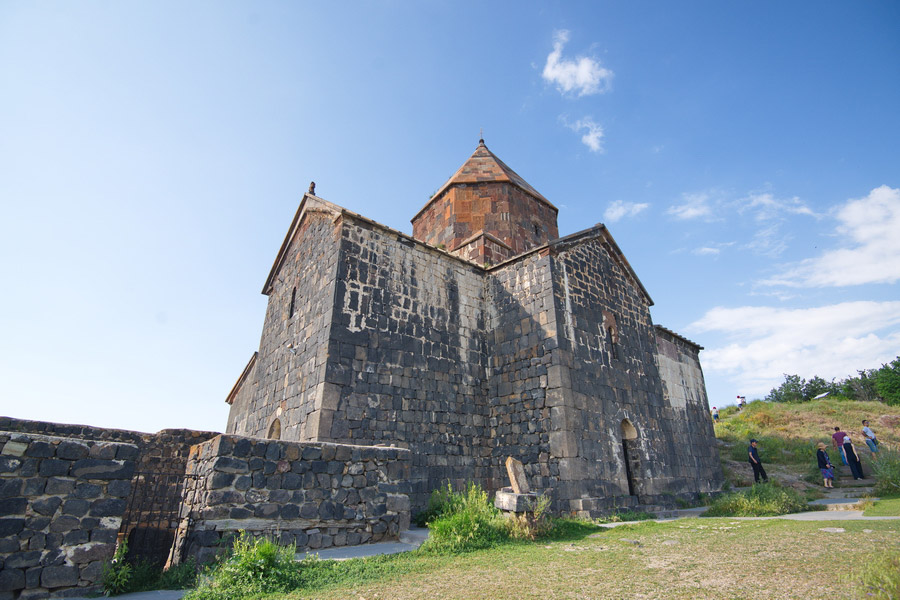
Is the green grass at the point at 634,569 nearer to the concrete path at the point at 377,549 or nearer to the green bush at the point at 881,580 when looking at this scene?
the green bush at the point at 881,580

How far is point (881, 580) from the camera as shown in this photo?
3104 millimetres

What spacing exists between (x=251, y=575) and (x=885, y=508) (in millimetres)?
9961

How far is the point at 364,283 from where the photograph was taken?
9.63 metres

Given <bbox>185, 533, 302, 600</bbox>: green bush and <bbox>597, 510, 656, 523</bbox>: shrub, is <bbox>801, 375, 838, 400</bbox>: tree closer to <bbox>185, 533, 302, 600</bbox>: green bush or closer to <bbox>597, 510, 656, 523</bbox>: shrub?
<bbox>597, 510, 656, 523</bbox>: shrub

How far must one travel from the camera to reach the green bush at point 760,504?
28.6 feet

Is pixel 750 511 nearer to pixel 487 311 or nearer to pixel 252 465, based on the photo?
pixel 487 311

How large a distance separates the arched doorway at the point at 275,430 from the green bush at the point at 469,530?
466cm

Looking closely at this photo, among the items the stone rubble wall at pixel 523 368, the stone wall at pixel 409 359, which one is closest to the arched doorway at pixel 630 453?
the stone rubble wall at pixel 523 368

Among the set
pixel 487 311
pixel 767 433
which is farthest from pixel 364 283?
pixel 767 433

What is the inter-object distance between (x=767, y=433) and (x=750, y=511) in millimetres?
14348

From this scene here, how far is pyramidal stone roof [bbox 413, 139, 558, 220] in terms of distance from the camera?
1529cm

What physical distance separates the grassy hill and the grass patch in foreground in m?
3.98

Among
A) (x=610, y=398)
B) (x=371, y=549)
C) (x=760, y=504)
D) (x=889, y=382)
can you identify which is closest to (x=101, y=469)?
(x=371, y=549)

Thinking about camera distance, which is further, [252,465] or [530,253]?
[530,253]
